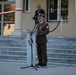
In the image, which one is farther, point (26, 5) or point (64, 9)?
point (26, 5)

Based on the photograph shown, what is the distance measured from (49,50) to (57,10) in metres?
6.26

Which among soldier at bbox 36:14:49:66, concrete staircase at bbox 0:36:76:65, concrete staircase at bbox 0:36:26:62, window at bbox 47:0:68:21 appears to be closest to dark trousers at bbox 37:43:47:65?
soldier at bbox 36:14:49:66

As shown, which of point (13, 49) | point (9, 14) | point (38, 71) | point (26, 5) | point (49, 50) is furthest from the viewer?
point (9, 14)

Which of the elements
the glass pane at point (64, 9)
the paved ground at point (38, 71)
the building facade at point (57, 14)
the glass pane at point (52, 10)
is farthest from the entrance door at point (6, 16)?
the paved ground at point (38, 71)

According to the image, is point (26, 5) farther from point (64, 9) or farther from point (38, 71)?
point (38, 71)

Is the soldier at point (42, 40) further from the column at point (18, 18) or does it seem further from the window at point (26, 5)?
the window at point (26, 5)

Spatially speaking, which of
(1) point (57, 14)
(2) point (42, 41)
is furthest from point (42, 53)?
(1) point (57, 14)

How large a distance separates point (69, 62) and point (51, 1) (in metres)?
8.11

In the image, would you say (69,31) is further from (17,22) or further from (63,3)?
(17,22)

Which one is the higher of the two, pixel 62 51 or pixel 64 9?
pixel 64 9

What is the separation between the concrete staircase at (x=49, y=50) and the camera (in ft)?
50.0

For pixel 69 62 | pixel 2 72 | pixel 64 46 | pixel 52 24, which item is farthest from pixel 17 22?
pixel 2 72

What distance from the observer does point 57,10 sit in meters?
22.1

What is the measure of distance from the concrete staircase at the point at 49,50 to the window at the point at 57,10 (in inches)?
160
